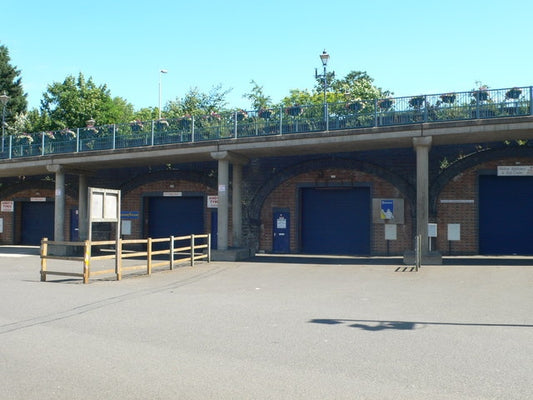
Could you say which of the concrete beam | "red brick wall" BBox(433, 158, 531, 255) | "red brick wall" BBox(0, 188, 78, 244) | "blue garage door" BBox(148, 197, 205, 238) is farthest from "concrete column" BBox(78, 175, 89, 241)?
"red brick wall" BBox(433, 158, 531, 255)

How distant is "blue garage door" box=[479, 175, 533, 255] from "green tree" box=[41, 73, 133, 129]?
37201mm

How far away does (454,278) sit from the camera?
14398mm

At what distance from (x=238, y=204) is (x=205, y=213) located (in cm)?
365

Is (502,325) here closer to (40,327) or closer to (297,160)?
(40,327)

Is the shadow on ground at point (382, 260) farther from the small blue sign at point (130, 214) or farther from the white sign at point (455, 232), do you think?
the small blue sign at point (130, 214)

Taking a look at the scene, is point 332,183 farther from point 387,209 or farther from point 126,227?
point 126,227

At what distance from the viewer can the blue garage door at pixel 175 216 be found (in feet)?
88.4

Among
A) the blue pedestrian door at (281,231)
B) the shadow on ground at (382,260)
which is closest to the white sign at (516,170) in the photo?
the shadow on ground at (382,260)

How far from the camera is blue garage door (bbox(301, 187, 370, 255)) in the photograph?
23.5 meters

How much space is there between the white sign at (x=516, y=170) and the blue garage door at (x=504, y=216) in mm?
480

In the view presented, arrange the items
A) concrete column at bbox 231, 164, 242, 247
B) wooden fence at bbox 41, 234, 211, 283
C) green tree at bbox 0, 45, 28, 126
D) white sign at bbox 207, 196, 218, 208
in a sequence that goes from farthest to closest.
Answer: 1. green tree at bbox 0, 45, 28, 126
2. white sign at bbox 207, 196, 218, 208
3. concrete column at bbox 231, 164, 242, 247
4. wooden fence at bbox 41, 234, 211, 283

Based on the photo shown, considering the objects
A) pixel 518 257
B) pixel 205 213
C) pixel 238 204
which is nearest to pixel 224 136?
pixel 238 204

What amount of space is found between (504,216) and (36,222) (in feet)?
86.9

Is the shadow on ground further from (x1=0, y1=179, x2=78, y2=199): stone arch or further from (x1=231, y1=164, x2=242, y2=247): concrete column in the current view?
(x1=0, y1=179, x2=78, y2=199): stone arch
